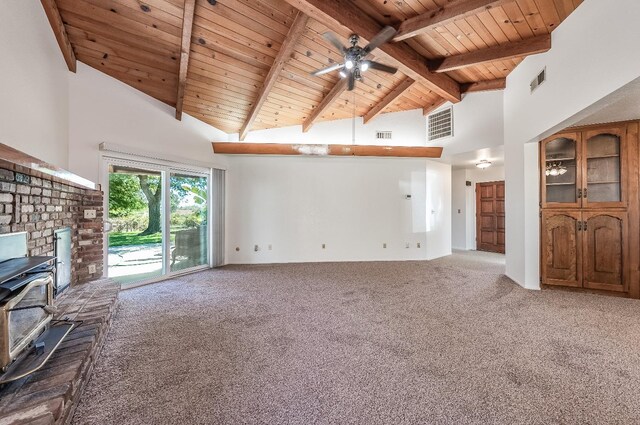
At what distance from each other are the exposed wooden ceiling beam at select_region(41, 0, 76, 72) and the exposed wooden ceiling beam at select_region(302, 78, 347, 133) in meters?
3.26

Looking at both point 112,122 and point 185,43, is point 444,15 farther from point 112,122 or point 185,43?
point 112,122

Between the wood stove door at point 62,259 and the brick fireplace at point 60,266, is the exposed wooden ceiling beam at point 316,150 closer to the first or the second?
the brick fireplace at point 60,266

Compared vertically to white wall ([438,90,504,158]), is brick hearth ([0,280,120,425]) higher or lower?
lower

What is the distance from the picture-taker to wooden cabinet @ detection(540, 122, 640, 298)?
10.5ft

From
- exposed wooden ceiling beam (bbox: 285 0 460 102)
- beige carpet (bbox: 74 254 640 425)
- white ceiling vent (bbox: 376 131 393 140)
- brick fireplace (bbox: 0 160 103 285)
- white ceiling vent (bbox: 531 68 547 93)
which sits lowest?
beige carpet (bbox: 74 254 640 425)

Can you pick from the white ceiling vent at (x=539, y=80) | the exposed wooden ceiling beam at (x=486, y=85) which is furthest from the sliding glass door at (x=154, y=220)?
the white ceiling vent at (x=539, y=80)

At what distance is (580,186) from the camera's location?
3.43 metres

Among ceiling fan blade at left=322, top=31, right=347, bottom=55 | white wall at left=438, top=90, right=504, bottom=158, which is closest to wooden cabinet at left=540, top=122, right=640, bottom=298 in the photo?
white wall at left=438, top=90, right=504, bottom=158

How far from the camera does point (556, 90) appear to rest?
2.87 metres

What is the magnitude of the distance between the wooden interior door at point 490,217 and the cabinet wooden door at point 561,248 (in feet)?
10.8

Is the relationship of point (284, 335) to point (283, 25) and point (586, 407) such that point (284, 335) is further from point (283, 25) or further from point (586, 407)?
point (283, 25)

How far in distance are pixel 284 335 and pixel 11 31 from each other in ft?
10.2

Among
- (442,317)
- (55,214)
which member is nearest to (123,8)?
(55,214)

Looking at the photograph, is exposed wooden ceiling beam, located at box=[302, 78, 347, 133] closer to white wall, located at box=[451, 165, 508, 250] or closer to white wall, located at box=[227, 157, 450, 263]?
white wall, located at box=[227, 157, 450, 263]
